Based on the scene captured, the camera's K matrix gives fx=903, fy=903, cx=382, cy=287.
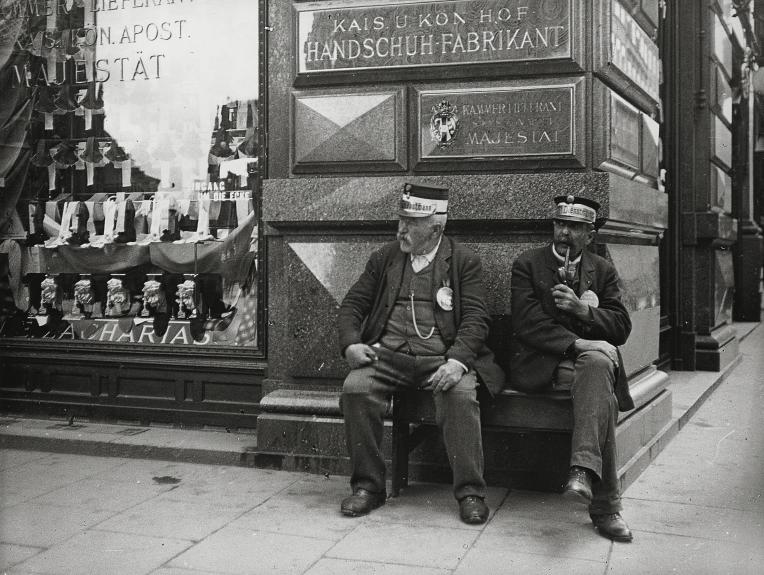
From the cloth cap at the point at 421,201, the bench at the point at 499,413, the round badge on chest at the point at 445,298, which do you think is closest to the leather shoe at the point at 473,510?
the bench at the point at 499,413

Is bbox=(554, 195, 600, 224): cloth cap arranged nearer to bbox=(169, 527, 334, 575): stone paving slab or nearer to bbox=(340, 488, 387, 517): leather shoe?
bbox=(340, 488, 387, 517): leather shoe

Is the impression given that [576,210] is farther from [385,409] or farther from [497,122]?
[385,409]

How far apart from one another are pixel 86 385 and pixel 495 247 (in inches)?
139

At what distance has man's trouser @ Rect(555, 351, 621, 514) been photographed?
4.45 meters

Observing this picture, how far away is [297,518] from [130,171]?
3.55m

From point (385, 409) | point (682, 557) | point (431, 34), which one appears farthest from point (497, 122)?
point (682, 557)

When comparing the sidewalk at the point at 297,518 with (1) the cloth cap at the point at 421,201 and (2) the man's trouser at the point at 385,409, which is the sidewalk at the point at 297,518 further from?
(1) the cloth cap at the point at 421,201

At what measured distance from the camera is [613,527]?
4406 mm

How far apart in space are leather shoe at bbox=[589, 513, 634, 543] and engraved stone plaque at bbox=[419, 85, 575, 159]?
2111 millimetres

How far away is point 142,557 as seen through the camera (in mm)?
4094

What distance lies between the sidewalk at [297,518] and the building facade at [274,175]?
38 centimetres

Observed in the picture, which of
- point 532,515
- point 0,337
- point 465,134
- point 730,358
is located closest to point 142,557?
point 532,515

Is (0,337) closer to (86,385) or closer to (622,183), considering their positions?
(86,385)

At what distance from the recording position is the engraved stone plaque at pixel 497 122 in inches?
210
